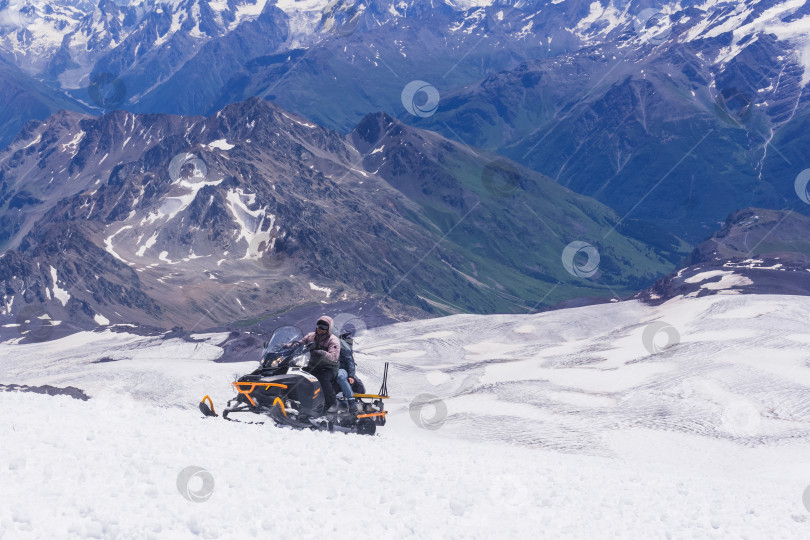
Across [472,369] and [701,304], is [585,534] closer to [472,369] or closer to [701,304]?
[472,369]

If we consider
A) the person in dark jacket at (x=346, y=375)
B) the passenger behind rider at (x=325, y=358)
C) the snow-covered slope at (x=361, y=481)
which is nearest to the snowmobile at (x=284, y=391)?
the passenger behind rider at (x=325, y=358)

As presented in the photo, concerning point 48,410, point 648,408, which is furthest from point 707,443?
point 48,410

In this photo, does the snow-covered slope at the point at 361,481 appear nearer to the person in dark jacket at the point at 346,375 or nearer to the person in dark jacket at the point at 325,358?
the person in dark jacket at the point at 346,375

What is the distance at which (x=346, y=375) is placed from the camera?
1075 inches

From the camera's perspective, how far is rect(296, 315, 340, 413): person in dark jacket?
25875 millimetres

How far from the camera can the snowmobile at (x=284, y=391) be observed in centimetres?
2528

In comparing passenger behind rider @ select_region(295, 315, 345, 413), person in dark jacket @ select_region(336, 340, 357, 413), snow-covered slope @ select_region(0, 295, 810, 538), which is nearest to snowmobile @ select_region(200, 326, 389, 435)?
passenger behind rider @ select_region(295, 315, 345, 413)

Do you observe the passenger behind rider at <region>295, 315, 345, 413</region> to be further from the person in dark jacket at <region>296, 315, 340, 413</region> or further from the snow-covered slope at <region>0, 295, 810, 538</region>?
the snow-covered slope at <region>0, 295, 810, 538</region>

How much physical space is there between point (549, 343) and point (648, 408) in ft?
176

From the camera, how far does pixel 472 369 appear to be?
99.8 metres

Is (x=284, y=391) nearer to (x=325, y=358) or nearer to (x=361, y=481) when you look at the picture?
(x=325, y=358)

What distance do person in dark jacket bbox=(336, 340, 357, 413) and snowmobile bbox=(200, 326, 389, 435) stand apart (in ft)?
1.95

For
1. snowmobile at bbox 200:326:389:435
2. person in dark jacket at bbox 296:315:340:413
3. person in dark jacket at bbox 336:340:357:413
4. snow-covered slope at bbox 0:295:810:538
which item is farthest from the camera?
person in dark jacket at bbox 336:340:357:413

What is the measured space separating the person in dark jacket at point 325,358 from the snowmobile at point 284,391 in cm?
21
